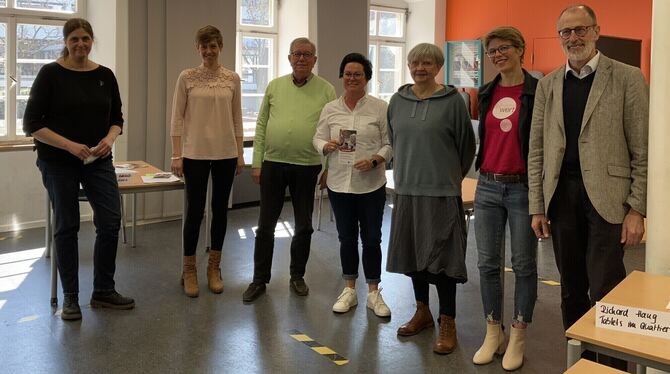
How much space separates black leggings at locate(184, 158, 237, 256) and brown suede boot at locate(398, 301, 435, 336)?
1293mm

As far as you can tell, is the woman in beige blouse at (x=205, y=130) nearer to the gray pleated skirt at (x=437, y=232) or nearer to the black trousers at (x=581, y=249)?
the gray pleated skirt at (x=437, y=232)

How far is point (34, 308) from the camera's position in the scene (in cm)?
397

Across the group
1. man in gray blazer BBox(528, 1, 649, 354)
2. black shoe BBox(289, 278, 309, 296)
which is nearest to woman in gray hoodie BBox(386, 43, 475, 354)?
man in gray blazer BBox(528, 1, 649, 354)

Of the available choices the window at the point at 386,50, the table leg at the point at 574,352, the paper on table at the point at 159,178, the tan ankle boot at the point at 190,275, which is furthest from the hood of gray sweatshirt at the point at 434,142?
the window at the point at 386,50

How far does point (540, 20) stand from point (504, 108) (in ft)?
19.1

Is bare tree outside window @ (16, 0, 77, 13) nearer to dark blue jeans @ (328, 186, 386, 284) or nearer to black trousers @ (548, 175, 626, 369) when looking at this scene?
dark blue jeans @ (328, 186, 386, 284)

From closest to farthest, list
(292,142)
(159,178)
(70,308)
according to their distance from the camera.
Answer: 1. (70,308)
2. (292,142)
3. (159,178)

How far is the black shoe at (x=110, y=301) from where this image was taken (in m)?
3.99

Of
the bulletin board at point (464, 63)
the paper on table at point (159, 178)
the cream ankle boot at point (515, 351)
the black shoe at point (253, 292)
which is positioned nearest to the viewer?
the cream ankle boot at point (515, 351)

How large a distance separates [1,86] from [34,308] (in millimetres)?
2811

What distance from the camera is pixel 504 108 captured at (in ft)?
9.94

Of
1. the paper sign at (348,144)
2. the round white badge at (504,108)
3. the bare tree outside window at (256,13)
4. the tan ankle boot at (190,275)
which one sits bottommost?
the tan ankle boot at (190,275)

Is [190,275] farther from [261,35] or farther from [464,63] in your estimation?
[464,63]

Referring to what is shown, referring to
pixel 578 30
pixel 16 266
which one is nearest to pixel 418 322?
pixel 578 30
